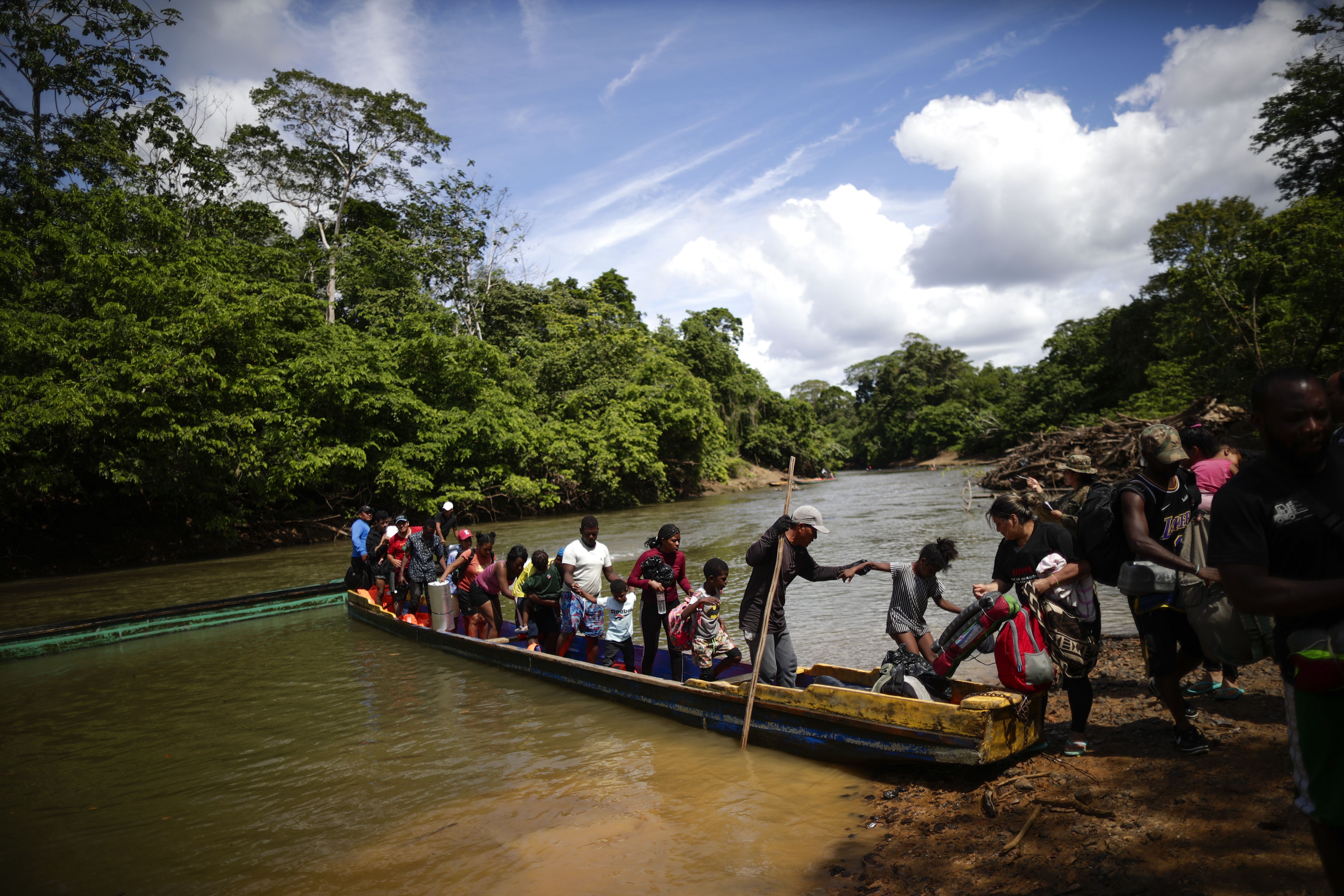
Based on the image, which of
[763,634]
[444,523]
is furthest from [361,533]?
[763,634]

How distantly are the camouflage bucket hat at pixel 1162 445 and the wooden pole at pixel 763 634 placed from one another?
223 cm

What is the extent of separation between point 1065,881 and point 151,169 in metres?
31.4

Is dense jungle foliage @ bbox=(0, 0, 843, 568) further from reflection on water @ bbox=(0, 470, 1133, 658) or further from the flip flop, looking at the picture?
the flip flop

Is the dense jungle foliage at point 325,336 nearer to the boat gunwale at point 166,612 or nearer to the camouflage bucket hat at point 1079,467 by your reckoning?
the boat gunwale at point 166,612

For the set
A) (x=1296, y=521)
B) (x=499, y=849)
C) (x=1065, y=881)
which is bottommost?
(x=499, y=849)

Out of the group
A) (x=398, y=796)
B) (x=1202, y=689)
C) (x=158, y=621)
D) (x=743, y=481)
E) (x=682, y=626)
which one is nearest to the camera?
(x=1202, y=689)

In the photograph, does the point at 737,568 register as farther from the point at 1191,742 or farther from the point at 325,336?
the point at 325,336

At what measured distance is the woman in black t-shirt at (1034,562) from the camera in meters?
4.32

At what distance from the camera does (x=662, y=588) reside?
6.58 meters

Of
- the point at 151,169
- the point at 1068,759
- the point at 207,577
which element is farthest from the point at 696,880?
the point at 151,169

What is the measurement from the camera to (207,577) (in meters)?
19.2

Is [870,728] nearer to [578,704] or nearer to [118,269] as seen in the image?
[578,704]

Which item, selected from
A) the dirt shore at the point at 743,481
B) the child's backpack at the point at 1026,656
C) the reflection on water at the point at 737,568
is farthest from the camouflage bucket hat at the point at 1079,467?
the dirt shore at the point at 743,481

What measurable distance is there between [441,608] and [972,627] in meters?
7.48
